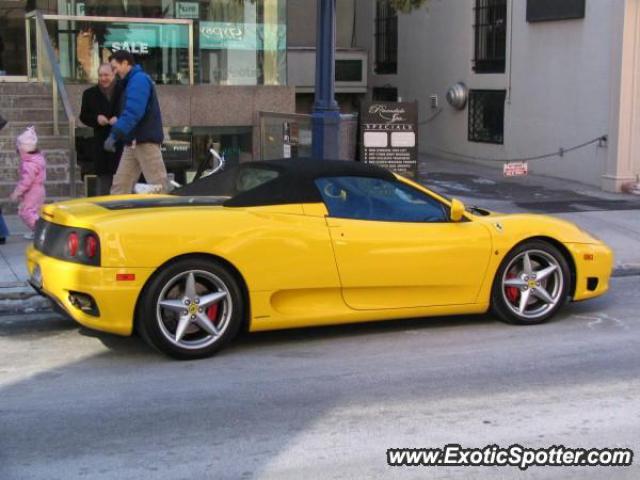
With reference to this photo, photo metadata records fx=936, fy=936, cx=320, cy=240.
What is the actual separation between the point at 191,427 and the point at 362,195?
2486 mm

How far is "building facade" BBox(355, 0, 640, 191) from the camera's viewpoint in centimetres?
1504

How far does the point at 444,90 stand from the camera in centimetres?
2081

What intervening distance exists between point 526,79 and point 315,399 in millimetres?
13599

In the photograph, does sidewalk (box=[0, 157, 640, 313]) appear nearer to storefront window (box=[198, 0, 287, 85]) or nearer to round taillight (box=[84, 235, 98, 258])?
round taillight (box=[84, 235, 98, 258])

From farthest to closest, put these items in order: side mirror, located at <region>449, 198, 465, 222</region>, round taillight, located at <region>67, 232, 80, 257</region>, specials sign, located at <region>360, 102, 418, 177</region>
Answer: specials sign, located at <region>360, 102, 418, 177</region>, side mirror, located at <region>449, 198, 465, 222</region>, round taillight, located at <region>67, 232, 80, 257</region>

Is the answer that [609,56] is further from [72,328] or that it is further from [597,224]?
[72,328]

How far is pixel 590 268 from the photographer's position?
7.37 meters

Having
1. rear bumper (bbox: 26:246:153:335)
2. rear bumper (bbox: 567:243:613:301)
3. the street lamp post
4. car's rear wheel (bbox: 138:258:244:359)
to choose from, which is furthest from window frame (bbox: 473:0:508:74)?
rear bumper (bbox: 26:246:153:335)

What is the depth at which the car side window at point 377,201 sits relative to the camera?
6.75 metres

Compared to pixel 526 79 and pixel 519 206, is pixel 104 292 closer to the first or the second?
pixel 519 206

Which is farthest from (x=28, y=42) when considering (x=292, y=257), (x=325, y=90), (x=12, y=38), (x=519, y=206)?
(x=292, y=257)

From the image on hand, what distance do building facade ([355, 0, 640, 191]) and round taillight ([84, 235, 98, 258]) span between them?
1090 centimetres

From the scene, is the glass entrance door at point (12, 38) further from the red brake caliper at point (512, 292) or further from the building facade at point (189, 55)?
the red brake caliper at point (512, 292)

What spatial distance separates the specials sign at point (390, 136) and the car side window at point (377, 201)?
17.2 feet
